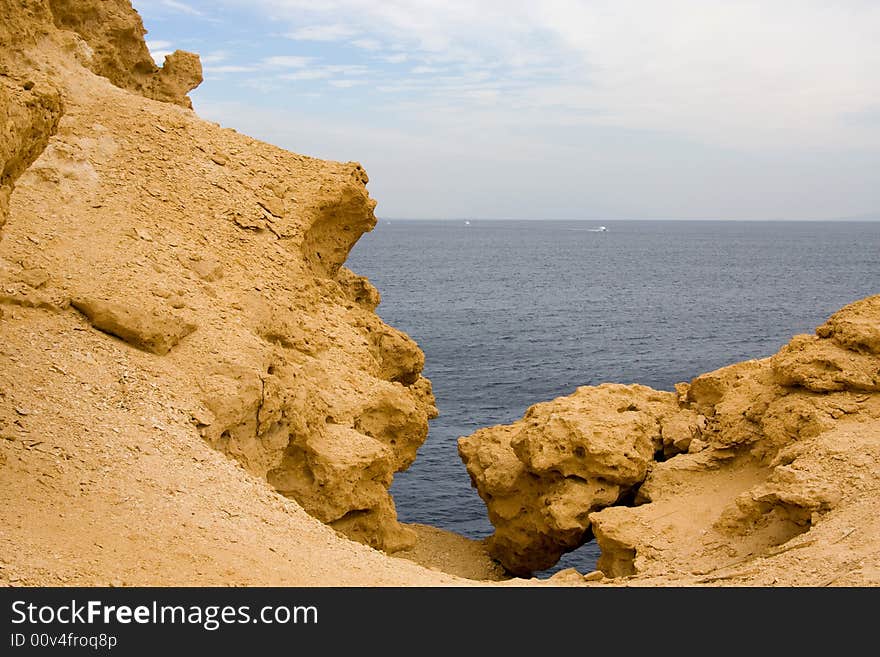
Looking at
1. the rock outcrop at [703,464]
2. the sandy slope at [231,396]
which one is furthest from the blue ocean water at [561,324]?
the sandy slope at [231,396]

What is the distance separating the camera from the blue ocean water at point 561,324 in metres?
36.5

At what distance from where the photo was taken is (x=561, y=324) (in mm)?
68812

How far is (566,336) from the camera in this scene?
62.8 meters

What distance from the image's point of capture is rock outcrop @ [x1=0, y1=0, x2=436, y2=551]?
1405 centimetres

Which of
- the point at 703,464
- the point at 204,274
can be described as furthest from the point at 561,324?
the point at 204,274

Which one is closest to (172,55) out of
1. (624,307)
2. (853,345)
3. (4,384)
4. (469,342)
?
(4,384)

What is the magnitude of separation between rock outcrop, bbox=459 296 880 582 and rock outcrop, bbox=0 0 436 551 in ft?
12.9

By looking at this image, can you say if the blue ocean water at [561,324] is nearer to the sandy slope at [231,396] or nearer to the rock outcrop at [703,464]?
the rock outcrop at [703,464]

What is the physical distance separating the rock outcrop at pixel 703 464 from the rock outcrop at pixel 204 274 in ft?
12.9

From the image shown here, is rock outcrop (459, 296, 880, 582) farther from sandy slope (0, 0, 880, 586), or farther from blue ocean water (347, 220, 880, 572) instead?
blue ocean water (347, 220, 880, 572)

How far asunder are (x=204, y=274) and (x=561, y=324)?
177 feet

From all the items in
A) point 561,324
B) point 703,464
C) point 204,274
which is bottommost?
point 561,324

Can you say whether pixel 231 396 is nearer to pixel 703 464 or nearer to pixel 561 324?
pixel 703 464
